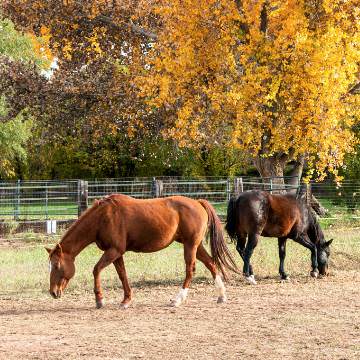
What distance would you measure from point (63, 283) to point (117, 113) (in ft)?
43.6

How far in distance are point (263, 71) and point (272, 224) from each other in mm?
7047

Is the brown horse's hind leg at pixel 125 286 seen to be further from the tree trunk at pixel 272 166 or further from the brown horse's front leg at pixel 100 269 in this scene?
the tree trunk at pixel 272 166

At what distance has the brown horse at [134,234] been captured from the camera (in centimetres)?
975

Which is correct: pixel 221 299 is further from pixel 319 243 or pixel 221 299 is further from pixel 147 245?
pixel 319 243

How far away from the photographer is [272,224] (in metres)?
12.8

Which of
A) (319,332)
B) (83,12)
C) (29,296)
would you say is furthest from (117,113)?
(319,332)

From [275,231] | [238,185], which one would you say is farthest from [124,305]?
[238,185]

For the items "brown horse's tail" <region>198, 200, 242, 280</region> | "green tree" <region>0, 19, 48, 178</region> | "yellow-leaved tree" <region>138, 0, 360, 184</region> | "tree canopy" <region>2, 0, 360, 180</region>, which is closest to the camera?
"brown horse's tail" <region>198, 200, 242, 280</region>

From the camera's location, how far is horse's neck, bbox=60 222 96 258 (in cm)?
979

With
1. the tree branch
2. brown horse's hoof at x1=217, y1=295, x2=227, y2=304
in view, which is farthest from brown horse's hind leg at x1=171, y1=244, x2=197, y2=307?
the tree branch

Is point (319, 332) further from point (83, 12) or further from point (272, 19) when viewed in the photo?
point (83, 12)

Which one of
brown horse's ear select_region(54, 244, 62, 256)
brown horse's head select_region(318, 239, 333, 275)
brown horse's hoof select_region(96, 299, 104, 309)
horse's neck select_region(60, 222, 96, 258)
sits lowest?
brown horse's hoof select_region(96, 299, 104, 309)

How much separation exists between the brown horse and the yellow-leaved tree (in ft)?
28.8

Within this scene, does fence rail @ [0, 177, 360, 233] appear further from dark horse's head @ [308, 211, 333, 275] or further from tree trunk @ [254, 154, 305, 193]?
dark horse's head @ [308, 211, 333, 275]
